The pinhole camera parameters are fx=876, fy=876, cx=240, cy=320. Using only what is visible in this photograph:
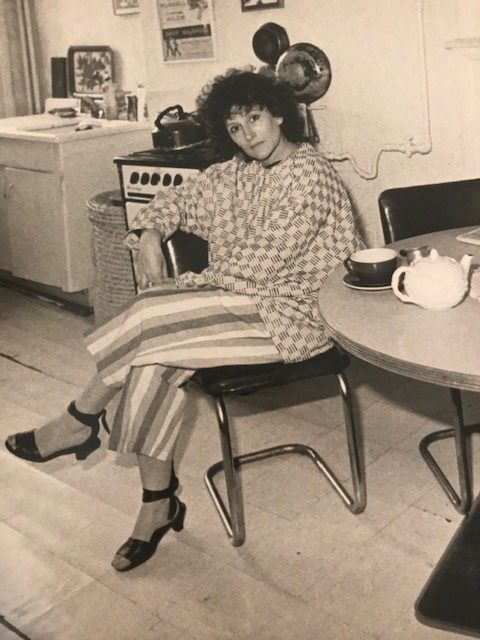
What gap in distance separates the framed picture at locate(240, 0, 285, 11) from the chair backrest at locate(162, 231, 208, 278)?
4.00 feet

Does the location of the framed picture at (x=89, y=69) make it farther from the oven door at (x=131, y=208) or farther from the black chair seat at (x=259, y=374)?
the black chair seat at (x=259, y=374)

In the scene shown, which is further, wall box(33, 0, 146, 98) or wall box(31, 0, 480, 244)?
wall box(33, 0, 146, 98)

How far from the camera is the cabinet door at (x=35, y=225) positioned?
392 cm

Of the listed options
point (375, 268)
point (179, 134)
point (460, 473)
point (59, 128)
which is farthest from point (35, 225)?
point (375, 268)

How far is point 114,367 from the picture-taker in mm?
2168

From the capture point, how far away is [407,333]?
1555 millimetres

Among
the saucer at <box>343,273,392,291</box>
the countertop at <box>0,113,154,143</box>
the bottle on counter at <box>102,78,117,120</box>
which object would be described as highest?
the bottle on counter at <box>102,78,117,120</box>

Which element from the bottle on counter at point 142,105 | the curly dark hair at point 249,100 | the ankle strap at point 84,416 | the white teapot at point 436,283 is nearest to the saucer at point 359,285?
the white teapot at point 436,283

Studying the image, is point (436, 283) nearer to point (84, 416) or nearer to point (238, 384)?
point (238, 384)

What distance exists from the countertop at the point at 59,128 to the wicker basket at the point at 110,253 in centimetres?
35

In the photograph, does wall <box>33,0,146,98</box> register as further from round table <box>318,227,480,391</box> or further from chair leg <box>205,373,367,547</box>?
round table <box>318,227,480,391</box>

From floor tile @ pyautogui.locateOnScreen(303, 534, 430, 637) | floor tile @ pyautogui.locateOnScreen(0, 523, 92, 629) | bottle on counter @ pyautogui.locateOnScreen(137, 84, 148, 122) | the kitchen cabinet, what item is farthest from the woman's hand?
bottle on counter @ pyautogui.locateOnScreen(137, 84, 148, 122)

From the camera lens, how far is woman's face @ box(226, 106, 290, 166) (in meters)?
2.33

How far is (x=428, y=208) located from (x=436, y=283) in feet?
2.46
